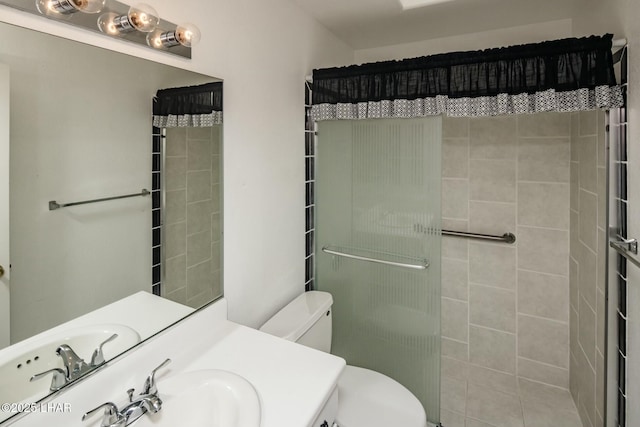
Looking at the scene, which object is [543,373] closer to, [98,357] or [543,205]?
[543,205]

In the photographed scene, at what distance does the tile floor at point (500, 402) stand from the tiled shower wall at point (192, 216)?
5.41ft

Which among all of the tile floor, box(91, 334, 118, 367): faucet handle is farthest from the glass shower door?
box(91, 334, 118, 367): faucet handle

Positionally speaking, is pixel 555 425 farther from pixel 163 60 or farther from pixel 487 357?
pixel 163 60

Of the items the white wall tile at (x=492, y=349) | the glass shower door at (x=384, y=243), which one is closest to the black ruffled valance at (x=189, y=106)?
the glass shower door at (x=384, y=243)

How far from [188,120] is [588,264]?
201 centimetres

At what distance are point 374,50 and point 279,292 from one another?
1.87 metres

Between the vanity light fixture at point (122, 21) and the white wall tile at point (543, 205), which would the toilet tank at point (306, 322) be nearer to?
the vanity light fixture at point (122, 21)

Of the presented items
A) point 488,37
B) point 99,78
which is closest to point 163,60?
point 99,78

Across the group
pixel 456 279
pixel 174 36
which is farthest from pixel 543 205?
pixel 174 36

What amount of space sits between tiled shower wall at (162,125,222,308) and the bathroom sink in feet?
0.75

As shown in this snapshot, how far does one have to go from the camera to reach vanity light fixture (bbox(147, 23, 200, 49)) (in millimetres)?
1063

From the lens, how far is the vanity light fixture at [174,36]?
3.49 ft

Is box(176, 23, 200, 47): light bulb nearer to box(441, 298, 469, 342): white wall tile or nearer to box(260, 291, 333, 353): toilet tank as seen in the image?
box(260, 291, 333, 353): toilet tank

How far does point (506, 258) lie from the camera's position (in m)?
2.24
